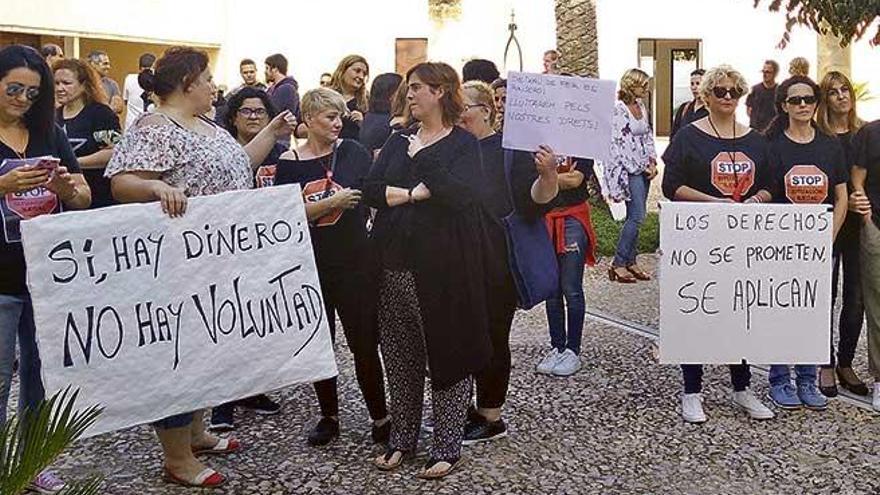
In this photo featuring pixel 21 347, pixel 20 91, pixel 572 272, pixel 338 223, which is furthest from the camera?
pixel 572 272

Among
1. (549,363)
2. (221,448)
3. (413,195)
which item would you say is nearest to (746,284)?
(549,363)

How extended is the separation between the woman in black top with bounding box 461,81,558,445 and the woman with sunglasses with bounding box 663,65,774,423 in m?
0.73

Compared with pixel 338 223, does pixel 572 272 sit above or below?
below

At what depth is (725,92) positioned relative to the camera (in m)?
5.37

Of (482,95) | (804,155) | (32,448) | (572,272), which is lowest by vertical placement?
(572,272)

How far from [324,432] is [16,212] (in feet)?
5.96

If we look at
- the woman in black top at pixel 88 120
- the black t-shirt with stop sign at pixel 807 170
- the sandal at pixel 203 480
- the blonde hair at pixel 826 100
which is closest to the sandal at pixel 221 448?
the sandal at pixel 203 480

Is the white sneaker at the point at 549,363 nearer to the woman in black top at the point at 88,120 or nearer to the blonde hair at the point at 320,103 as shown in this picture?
the blonde hair at the point at 320,103

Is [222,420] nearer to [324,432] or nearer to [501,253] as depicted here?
[324,432]

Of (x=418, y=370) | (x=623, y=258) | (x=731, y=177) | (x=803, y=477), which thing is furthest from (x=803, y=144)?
(x=623, y=258)

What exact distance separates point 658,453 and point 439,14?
60.2 ft

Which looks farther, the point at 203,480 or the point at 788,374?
the point at 788,374

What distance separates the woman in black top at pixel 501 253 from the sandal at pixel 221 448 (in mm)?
1098

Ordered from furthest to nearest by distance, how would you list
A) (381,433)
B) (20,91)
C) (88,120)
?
(88,120), (381,433), (20,91)
